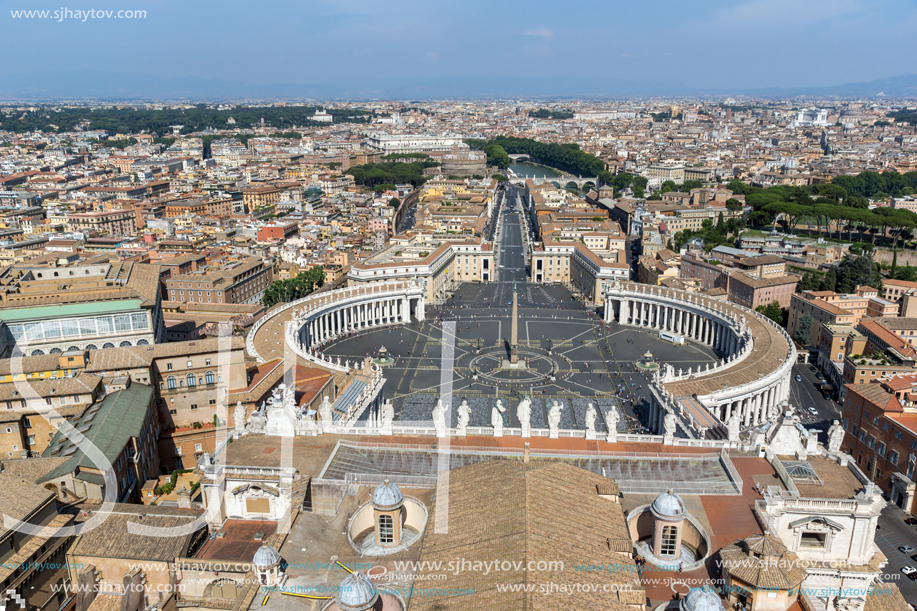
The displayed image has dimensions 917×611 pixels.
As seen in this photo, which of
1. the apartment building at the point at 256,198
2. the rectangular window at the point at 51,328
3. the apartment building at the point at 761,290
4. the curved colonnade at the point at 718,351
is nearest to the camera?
the rectangular window at the point at 51,328

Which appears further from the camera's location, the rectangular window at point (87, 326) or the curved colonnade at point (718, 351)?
the curved colonnade at point (718, 351)

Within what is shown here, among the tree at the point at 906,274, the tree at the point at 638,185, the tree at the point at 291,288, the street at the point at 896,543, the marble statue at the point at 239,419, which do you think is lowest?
the street at the point at 896,543

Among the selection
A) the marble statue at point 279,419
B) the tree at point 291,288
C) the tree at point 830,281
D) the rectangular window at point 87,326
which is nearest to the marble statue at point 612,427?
the marble statue at point 279,419

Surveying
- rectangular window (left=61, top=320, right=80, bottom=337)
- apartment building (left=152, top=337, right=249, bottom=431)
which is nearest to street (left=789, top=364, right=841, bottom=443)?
apartment building (left=152, top=337, right=249, bottom=431)

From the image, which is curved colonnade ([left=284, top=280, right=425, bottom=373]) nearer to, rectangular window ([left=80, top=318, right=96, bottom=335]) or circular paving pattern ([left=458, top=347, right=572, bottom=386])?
circular paving pattern ([left=458, top=347, right=572, bottom=386])

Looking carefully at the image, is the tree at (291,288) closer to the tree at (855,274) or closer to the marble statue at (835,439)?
the marble statue at (835,439)

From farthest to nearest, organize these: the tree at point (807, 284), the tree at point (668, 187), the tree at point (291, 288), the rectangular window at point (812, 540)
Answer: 1. the tree at point (668, 187)
2. the tree at point (291, 288)
3. the tree at point (807, 284)
4. the rectangular window at point (812, 540)
